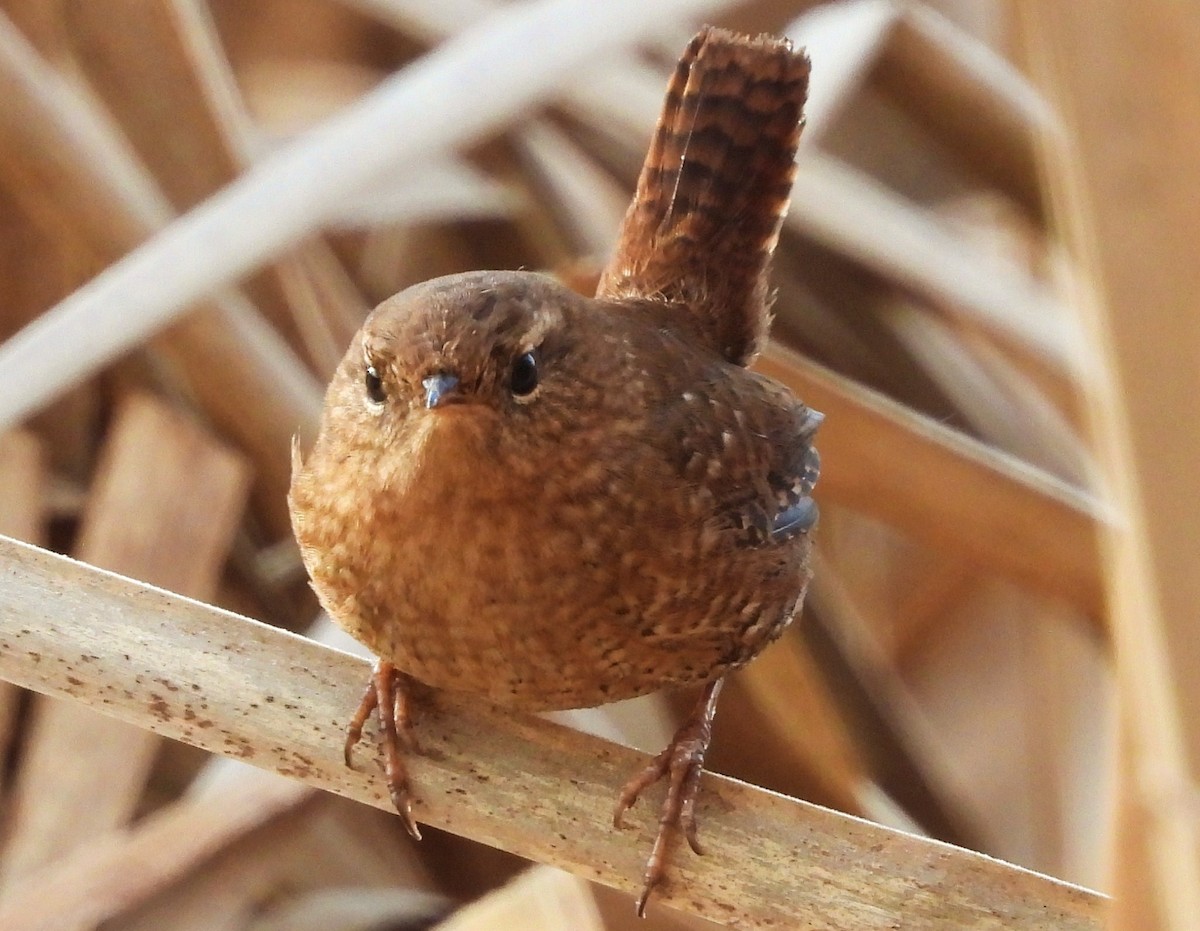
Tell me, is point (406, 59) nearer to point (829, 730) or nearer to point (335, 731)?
point (829, 730)

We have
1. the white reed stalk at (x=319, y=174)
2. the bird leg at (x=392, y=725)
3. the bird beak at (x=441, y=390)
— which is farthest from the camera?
the white reed stalk at (x=319, y=174)

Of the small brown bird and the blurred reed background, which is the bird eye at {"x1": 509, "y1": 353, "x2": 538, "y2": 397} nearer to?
the small brown bird

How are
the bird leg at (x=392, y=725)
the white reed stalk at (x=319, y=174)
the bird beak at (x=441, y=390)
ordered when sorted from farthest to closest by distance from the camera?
the white reed stalk at (x=319, y=174) < the bird leg at (x=392, y=725) < the bird beak at (x=441, y=390)

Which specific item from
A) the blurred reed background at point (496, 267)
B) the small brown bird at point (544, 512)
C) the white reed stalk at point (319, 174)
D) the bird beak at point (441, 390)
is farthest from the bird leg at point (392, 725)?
the white reed stalk at point (319, 174)

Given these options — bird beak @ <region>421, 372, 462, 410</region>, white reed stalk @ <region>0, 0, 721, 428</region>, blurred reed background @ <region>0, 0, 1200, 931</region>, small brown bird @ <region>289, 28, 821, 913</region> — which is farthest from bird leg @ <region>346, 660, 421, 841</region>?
white reed stalk @ <region>0, 0, 721, 428</region>

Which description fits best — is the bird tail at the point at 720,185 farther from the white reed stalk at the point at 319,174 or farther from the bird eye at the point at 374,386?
the bird eye at the point at 374,386

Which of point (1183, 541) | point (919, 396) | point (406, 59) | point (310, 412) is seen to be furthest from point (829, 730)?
point (406, 59)
